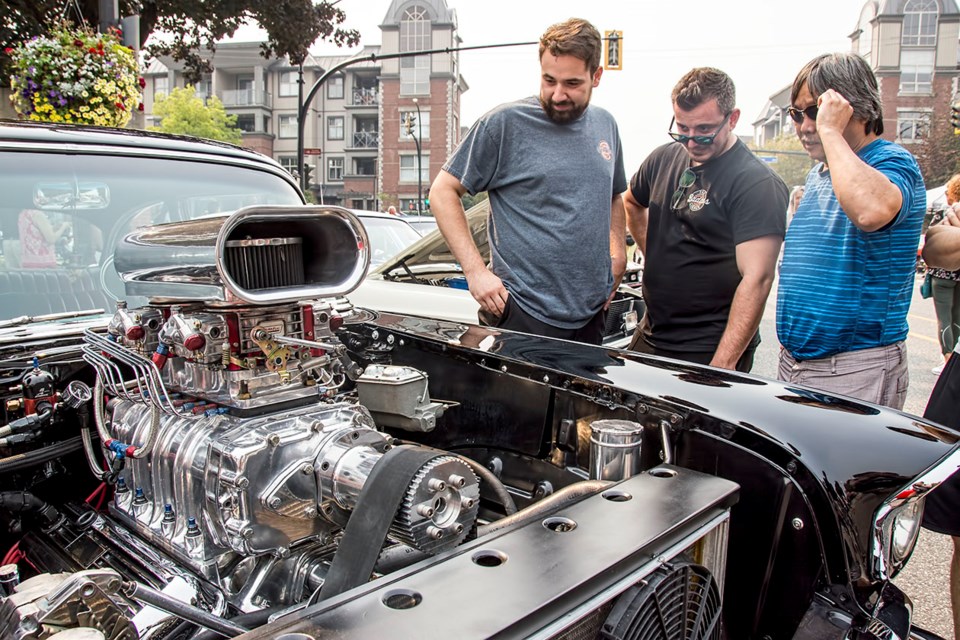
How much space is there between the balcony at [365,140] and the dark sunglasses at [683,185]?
47.7 meters

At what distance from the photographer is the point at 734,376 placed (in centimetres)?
182

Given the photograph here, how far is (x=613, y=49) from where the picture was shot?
16.0m

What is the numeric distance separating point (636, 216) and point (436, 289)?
1.56 meters

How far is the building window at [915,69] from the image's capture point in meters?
48.1

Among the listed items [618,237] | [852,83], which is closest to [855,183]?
[852,83]

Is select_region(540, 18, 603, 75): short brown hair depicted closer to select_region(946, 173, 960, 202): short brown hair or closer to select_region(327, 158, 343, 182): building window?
select_region(946, 173, 960, 202): short brown hair

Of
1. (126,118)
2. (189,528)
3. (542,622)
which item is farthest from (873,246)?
(126,118)

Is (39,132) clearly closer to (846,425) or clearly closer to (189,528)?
(189,528)

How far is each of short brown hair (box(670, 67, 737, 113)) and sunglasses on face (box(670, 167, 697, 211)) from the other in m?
0.28

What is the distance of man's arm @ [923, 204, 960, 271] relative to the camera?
2510 mm

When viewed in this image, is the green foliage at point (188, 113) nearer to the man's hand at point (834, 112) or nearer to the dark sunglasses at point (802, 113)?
the dark sunglasses at point (802, 113)

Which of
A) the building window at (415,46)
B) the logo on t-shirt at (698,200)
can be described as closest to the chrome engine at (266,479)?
the logo on t-shirt at (698,200)

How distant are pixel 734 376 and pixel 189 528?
142 centimetres

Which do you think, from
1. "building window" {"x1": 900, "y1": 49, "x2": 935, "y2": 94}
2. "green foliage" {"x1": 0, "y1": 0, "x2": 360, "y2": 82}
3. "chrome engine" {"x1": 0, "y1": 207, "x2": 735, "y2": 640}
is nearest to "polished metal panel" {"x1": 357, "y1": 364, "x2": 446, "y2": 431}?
"chrome engine" {"x1": 0, "y1": 207, "x2": 735, "y2": 640}
